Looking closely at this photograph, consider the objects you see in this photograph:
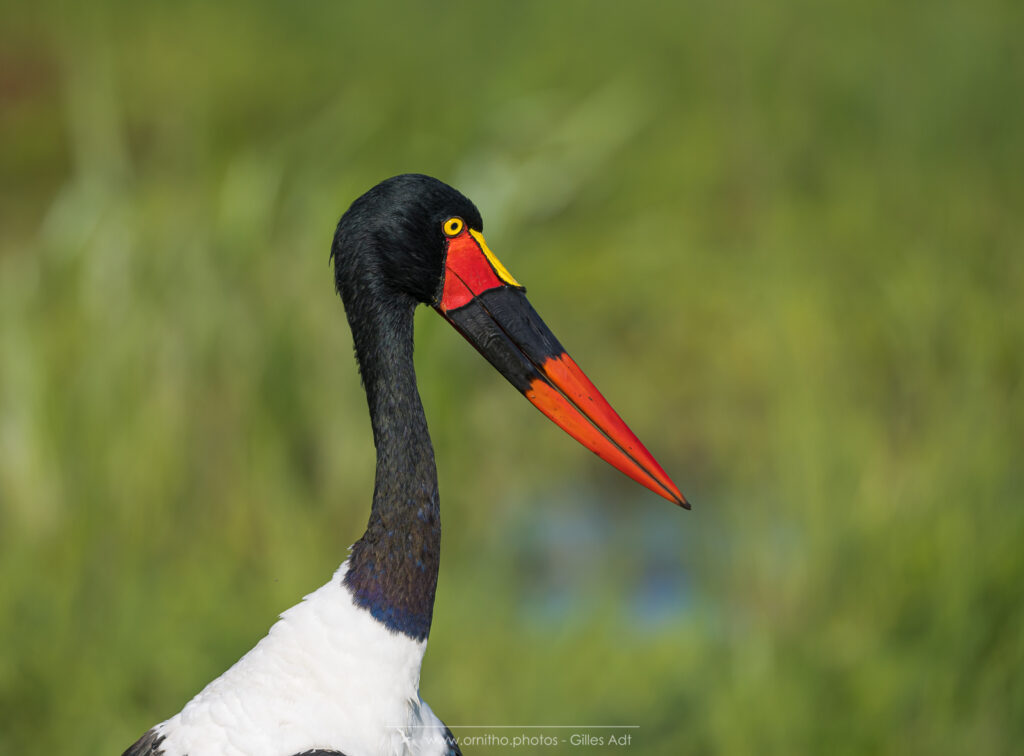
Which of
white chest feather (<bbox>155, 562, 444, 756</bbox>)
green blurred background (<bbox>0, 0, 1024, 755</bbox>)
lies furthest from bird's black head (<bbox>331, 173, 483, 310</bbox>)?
green blurred background (<bbox>0, 0, 1024, 755</bbox>)

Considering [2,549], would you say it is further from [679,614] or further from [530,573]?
[679,614]

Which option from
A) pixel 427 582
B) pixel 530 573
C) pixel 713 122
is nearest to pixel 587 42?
pixel 713 122

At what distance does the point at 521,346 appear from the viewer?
2.51 m

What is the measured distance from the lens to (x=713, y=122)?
7.60 m

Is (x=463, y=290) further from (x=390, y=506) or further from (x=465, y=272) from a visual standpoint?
(x=390, y=506)

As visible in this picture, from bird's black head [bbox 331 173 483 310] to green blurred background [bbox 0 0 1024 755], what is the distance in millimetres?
1773

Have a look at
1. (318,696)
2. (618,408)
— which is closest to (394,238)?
(318,696)

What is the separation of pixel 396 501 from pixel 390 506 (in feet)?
A: 0.05

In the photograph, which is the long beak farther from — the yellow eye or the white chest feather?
the white chest feather

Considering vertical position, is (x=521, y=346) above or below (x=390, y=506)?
above

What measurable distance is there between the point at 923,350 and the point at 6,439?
133 inches

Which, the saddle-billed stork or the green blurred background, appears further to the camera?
the green blurred background

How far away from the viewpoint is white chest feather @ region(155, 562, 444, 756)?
2.25m

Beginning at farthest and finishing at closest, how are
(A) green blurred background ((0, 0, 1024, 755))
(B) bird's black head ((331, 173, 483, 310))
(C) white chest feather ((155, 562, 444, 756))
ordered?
(A) green blurred background ((0, 0, 1024, 755)) < (B) bird's black head ((331, 173, 483, 310)) < (C) white chest feather ((155, 562, 444, 756))
